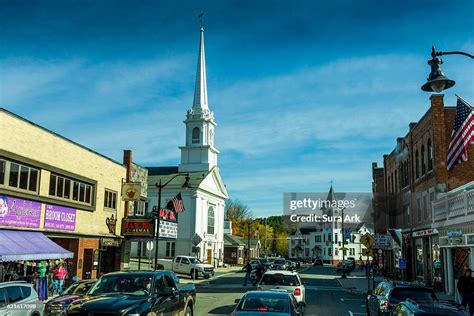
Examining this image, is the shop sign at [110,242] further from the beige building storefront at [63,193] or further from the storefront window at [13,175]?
the storefront window at [13,175]

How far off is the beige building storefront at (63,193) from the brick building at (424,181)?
19591 millimetres

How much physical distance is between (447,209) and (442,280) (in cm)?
505

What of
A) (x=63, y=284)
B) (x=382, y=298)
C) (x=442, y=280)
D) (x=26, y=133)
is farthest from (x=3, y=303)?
(x=442, y=280)

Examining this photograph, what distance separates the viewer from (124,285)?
11.5 metres

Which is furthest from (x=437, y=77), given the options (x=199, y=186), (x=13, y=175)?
(x=199, y=186)

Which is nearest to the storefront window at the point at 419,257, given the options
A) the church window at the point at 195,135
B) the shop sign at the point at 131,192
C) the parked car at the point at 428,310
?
the shop sign at the point at 131,192

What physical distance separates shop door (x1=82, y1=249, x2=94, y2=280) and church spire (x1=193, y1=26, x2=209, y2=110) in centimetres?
4728

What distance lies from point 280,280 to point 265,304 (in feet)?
22.5

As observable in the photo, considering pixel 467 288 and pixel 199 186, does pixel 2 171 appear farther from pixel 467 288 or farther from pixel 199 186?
pixel 199 186

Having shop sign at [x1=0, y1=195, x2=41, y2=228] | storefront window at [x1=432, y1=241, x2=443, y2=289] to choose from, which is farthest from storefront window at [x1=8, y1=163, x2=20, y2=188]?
storefront window at [x1=432, y1=241, x2=443, y2=289]

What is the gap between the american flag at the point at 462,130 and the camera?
19328mm

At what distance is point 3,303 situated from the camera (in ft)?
38.6

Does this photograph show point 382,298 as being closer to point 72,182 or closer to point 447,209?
point 447,209

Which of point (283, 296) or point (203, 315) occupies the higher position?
point (283, 296)
